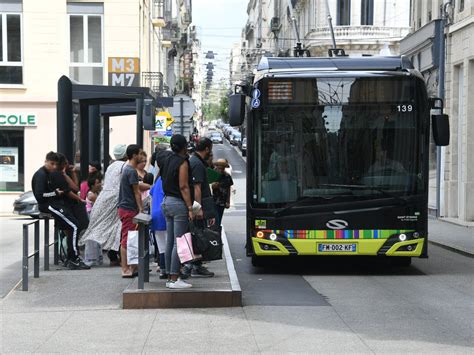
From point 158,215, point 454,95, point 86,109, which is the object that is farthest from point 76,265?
point 454,95

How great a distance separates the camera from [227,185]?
1466 cm

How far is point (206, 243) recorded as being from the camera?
10.1 meters

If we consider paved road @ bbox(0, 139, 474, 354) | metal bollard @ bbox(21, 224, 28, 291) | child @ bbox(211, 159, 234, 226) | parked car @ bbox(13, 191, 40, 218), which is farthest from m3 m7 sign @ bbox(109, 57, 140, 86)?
metal bollard @ bbox(21, 224, 28, 291)

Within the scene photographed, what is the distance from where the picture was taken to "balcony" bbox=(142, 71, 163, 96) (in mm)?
40594

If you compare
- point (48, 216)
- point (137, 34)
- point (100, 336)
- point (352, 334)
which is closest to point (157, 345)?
point (100, 336)

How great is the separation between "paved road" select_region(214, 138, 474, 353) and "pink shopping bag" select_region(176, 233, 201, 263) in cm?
86

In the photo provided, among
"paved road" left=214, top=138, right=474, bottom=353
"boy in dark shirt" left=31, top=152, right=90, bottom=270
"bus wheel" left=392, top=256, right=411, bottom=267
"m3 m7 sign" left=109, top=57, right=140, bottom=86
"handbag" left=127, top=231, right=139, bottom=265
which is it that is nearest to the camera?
"paved road" left=214, top=138, right=474, bottom=353

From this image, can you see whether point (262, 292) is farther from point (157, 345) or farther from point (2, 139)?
point (2, 139)

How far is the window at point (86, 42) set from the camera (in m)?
33.1

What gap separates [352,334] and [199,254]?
2.56 metres

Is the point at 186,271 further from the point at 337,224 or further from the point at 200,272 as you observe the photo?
the point at 337,224

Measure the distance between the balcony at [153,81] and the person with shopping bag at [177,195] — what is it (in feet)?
99.2

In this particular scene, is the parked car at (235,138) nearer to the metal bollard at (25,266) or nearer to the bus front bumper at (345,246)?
the bus front bumper at (345,246)

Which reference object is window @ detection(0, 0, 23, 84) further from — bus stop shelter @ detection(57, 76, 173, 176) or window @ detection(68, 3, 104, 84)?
bus stop shelter @ detection(57, 76, 173, 176)
